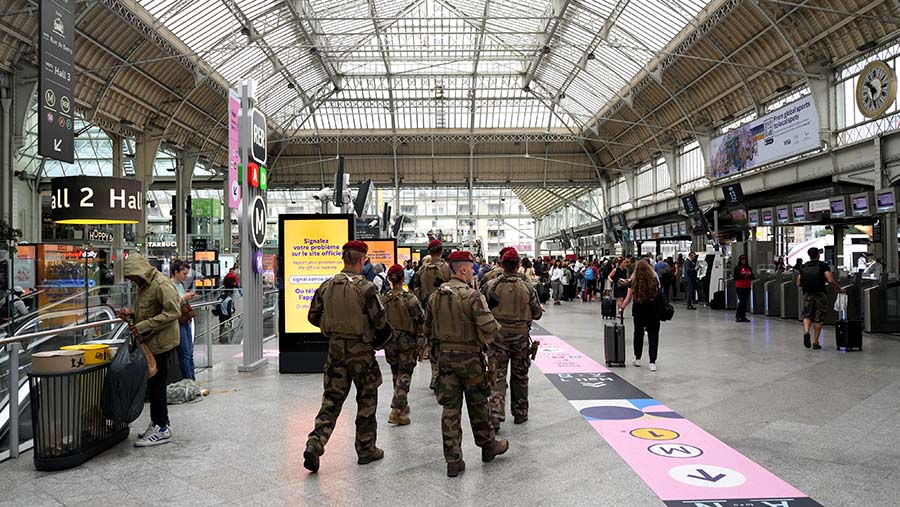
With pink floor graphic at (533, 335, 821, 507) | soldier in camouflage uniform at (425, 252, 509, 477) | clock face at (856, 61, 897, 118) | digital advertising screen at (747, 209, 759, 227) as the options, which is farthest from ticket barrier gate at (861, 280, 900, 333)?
soldier in camouflage uniform at (425, 252, 509, 477)

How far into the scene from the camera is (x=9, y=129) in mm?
19672

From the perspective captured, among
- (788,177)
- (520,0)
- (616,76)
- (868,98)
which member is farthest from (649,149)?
(868,98)

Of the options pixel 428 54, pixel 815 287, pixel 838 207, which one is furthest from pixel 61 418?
pixel 428 54

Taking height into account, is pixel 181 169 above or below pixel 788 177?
above

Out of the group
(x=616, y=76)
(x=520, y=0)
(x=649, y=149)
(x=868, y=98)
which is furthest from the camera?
(x=649, y=149)

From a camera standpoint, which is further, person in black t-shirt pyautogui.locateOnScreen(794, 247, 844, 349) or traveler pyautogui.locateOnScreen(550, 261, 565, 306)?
traveler pyautogui.locateOnScreen(550, 261, 565, 306)

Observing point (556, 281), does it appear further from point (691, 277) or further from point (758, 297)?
point (758, 297)

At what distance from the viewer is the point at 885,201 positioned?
1658 centimetres

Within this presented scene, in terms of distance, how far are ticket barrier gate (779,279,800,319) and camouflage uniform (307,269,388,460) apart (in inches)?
578

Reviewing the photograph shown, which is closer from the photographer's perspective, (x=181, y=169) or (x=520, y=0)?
(x=520, y=0)

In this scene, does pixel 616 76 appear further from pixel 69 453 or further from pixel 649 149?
pixel 69 453

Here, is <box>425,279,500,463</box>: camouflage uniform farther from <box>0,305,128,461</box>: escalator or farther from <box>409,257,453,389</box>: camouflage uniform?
<box>0,305,128,461</box>: escalator

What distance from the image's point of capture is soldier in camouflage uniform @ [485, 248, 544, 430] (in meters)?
6.00

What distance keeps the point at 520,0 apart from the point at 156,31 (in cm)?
1548
